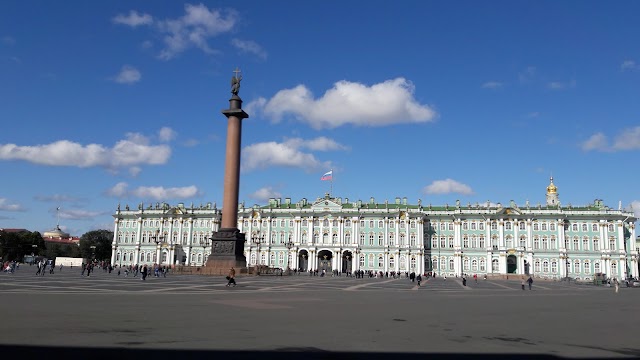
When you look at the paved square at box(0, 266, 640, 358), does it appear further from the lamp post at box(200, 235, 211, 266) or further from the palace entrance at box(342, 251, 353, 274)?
the lamp post at box(200, 235, 211, 266)

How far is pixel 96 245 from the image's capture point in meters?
142

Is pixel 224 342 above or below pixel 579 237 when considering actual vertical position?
below

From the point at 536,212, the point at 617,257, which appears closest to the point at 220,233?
the point at 536,212

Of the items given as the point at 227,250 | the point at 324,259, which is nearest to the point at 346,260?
the point at 324,259

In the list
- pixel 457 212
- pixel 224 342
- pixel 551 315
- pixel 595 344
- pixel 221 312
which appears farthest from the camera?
pixel 457 212

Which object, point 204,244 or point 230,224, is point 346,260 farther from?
point 230,224

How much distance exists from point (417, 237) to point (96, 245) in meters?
86.1

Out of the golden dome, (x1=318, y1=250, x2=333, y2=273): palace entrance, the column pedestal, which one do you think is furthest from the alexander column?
the golden dome

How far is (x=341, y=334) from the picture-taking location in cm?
1342

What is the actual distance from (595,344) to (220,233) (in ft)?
149

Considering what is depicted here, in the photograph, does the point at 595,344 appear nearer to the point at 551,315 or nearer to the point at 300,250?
the point at 551,315

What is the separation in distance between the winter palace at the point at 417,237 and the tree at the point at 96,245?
77.9ft

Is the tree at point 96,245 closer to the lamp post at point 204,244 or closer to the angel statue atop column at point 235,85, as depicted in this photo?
the lamp post at point 204,244

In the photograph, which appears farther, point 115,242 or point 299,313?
point 115,242
